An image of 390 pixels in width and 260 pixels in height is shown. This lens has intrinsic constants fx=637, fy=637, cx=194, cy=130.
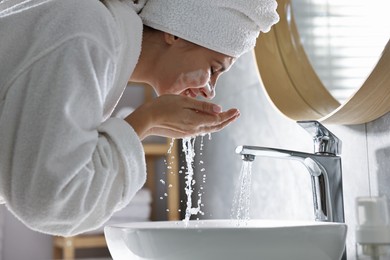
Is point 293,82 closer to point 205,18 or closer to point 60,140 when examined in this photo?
point 205,18

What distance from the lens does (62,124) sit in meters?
0.86

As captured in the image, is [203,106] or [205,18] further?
[205,18]

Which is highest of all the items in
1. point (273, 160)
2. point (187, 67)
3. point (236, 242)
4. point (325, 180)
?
point (187, 67)

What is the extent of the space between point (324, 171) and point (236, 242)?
0.38 metres

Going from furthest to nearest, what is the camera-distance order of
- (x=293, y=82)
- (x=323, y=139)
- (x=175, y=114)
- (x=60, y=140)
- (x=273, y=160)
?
(x=273, y=160)
(x=293, y=82)
(x=323, y=139)
(x=175, y=114)
(x=60, y=140)

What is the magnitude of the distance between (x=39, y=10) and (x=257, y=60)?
2.61 ft

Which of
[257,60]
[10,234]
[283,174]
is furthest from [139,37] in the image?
[10,234]

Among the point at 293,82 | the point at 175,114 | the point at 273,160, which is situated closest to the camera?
the point at 175,114

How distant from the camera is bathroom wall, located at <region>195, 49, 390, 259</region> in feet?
4.21

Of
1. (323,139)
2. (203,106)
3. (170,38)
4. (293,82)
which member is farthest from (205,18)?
(293,82)

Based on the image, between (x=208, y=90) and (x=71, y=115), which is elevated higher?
(x=208, y=90)

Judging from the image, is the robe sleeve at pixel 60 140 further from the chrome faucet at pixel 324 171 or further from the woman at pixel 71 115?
the chrome faucet at pixel 324 171

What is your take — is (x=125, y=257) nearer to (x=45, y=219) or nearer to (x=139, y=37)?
(x=45, y=219)

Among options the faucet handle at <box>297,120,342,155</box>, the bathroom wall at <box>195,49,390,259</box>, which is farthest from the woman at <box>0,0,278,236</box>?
the bathroom wall at <box>195,49,390,259</box>
